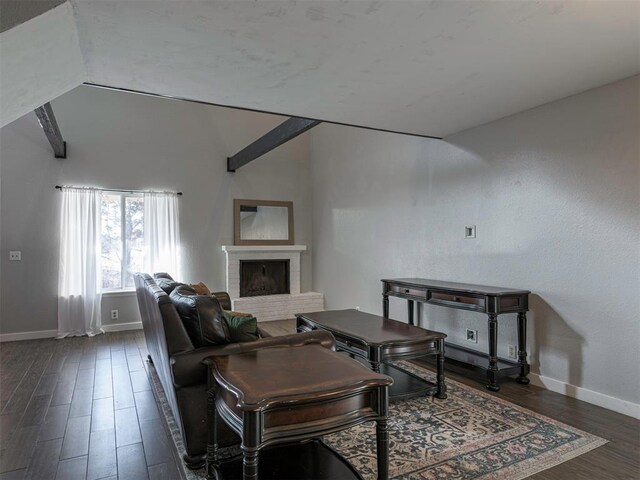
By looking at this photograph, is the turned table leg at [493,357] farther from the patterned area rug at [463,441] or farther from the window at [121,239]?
the window at [121,239]

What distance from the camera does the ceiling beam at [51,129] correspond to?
373cm

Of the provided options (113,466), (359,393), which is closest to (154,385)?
(113,466)

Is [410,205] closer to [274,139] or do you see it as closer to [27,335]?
[274,139]

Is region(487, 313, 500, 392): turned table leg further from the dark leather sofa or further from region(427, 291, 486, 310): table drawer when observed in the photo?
the dark leather sofa

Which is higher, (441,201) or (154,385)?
(441,201)

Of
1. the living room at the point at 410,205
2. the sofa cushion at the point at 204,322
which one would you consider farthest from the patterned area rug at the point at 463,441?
the sofa cushion at the point at 204,322

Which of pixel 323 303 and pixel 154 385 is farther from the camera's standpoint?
pixel 323 303

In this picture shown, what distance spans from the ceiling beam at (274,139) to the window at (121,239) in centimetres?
154

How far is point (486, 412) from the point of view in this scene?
265 cm

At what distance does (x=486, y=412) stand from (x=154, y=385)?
8.81ft

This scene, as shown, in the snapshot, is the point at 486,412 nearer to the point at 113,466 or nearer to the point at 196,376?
the point at 196,376

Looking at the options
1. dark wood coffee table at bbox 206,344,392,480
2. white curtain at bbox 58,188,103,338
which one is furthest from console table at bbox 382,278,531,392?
white curtain at bbox 58,188,103,338

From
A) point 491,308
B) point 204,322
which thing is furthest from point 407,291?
point 204,322

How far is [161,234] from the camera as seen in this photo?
5.69 metres
